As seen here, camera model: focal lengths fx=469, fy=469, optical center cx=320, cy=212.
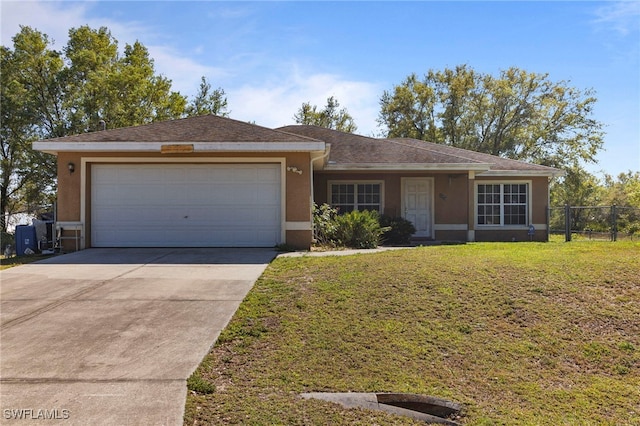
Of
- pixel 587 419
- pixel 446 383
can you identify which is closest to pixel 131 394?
pixel 446 383

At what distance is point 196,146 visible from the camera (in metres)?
11.7

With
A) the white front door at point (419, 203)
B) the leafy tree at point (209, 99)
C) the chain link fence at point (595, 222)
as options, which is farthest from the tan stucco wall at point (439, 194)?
the leafy tree at point (209, 99)

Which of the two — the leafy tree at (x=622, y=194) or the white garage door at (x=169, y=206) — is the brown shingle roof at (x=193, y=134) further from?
the leafy tree at (x=622, y=194)

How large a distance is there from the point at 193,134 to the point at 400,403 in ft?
32.3

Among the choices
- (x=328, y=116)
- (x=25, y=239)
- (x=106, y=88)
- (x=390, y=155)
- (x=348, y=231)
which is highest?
(x=328, y=116)

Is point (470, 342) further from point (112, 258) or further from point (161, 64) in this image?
point (161, 64)

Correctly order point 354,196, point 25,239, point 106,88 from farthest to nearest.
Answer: point 106,88 < point 354,196 < point 25,239

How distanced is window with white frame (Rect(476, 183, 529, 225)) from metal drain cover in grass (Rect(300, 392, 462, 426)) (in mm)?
14481

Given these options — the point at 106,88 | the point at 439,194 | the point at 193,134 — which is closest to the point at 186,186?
the point at 193,134

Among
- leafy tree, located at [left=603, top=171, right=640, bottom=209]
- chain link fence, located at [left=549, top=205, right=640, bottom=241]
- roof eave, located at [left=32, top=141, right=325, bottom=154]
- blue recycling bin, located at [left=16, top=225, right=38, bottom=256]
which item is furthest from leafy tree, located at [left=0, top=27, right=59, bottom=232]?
leafy tree, located at [left=603, top=171, right=640, bottom=209]

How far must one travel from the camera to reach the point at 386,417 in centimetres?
397

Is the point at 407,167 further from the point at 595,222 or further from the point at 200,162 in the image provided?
the point at 595,222

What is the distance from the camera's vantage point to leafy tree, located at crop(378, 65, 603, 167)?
113 feet

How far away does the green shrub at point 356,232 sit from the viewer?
12648mm
